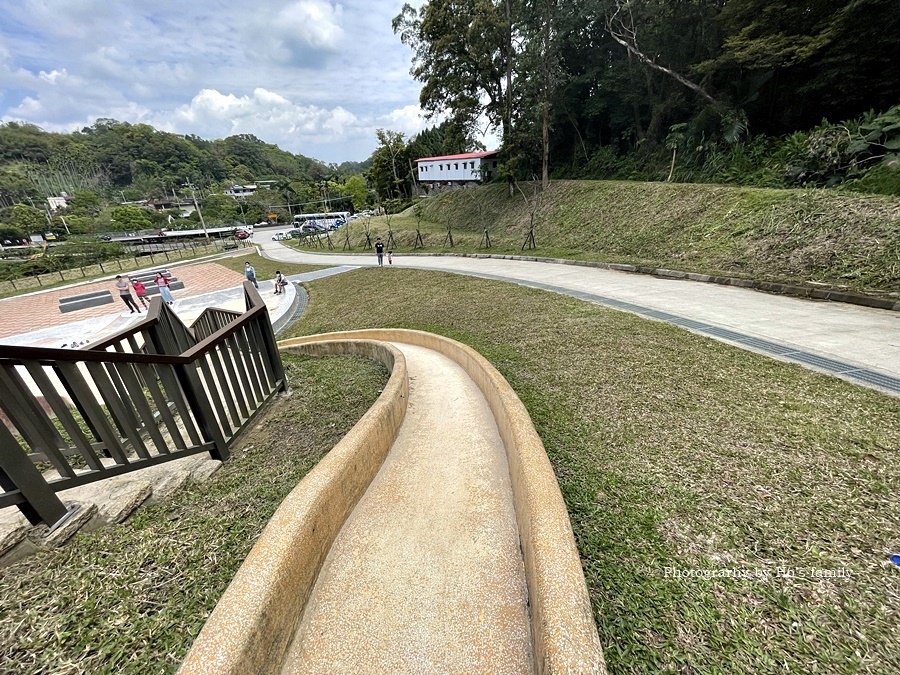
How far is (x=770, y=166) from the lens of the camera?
1120 cm

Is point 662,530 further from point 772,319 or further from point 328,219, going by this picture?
point 328,219

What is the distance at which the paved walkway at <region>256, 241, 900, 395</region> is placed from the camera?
12.5ft

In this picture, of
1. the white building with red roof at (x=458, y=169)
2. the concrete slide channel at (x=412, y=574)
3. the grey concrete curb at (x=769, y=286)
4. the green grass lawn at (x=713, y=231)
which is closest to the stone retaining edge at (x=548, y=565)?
the concrete slide channel at (x=412, y=574)

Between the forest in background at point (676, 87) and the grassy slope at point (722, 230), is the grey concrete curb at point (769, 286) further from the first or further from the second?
the forest in background at point (676, 87)

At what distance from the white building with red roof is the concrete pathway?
32.0 metres

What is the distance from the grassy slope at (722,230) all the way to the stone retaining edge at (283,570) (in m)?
8.66

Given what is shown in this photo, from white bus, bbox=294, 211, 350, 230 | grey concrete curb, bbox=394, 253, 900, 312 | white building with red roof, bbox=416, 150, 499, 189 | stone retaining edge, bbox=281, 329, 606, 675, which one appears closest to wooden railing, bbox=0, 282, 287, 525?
stone retaining edge, bbox=281, 329, 606, 675

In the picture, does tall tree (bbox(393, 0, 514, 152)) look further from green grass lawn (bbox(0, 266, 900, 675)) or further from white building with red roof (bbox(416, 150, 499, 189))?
green grass lawn (bbox(0, 266, 900, 675))

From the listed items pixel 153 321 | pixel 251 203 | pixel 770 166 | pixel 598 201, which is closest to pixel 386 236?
pixel 598 201

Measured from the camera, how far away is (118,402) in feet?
7.45

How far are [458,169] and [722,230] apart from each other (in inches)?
1186

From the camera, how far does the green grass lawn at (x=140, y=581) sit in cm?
127

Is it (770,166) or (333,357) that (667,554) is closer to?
(333,357)

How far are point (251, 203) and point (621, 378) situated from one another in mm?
88992
